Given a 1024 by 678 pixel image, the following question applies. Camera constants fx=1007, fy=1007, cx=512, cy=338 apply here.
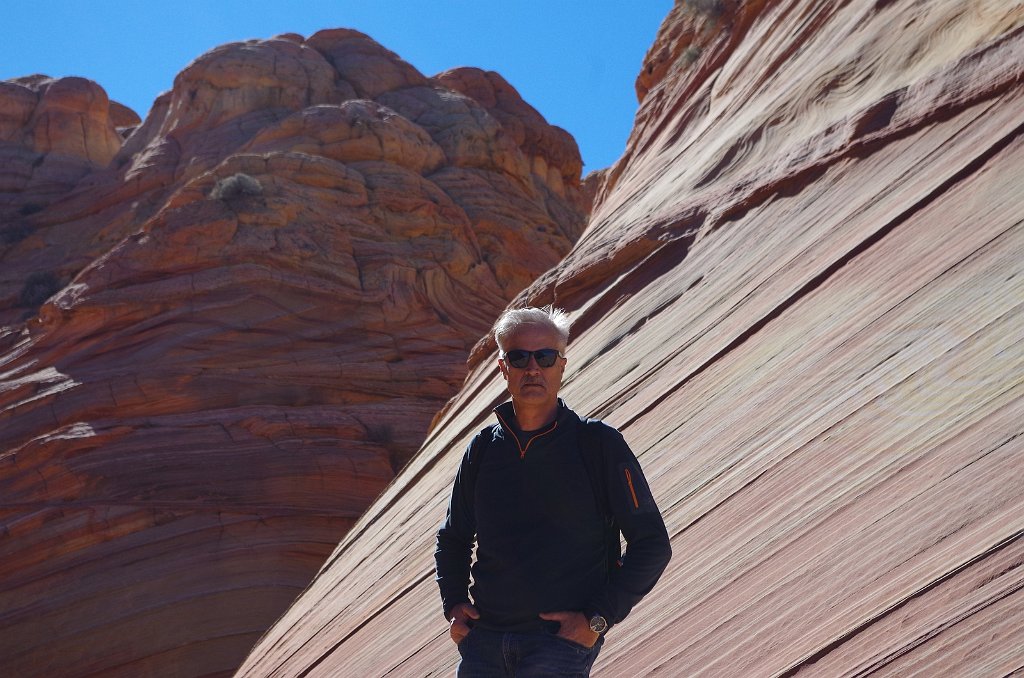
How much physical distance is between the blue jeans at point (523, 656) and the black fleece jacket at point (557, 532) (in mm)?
38

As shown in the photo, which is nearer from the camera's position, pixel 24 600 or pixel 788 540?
pixel 788 540

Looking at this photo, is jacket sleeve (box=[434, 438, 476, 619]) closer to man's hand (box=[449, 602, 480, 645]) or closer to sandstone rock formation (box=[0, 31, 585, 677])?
man's hand (box=[449, 602, 480, 645])

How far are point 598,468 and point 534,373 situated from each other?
0.32 m

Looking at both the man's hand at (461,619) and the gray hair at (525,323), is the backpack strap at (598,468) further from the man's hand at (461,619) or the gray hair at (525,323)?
the man's hand at (461,619)

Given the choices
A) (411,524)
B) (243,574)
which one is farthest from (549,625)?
(243,574)

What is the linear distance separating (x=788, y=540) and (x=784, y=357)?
1079 millimetres

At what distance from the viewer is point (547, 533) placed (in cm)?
259

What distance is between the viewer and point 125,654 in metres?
11.6

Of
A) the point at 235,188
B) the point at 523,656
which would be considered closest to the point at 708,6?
the point at 523,656

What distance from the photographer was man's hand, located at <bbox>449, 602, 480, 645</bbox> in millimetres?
2658

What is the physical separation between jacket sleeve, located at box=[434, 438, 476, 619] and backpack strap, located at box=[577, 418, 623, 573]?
37cm

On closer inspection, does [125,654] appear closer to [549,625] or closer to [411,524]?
[411,524]

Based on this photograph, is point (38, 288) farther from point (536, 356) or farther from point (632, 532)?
point (632, 532)

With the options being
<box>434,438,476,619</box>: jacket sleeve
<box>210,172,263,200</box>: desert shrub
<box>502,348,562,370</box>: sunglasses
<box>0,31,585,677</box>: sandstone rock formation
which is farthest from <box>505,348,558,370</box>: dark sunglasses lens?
<box>210,172,263,200</box>: desert shrub
